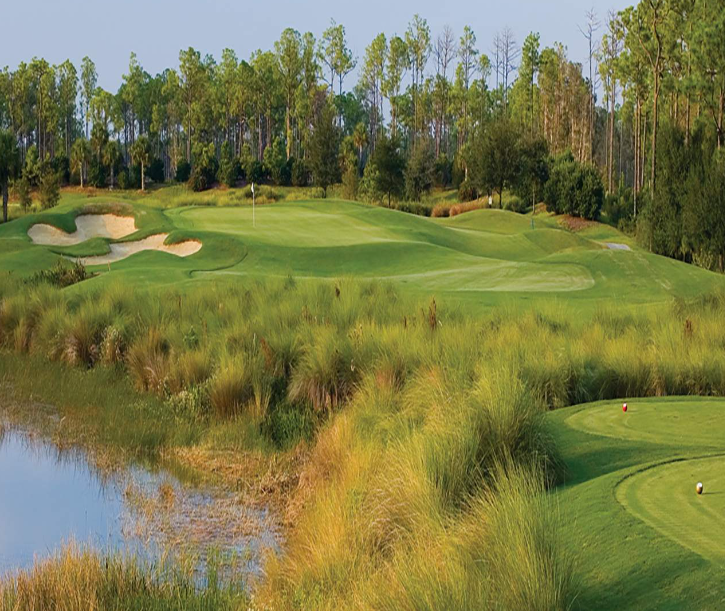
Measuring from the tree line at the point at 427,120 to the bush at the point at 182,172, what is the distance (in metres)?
0.16

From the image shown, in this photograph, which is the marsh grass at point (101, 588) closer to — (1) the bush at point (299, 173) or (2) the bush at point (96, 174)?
(1) the bush at point (299, 173)

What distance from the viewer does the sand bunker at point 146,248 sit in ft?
93.1

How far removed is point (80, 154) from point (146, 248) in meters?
40.7

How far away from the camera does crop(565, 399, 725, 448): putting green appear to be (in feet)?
22.7

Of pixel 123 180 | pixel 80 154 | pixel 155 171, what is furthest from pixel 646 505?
pixel 155 171

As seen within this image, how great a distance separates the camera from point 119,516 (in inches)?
308

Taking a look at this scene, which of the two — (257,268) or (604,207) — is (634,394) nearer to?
(257,268)

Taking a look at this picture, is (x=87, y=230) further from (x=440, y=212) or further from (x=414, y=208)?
(x=440, y=212)

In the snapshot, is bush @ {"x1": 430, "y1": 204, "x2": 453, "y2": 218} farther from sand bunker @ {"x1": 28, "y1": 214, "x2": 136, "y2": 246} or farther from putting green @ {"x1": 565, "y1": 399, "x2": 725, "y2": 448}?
putting green @ {"x1": 565, "y1": 399, "x2": 725, "y2": 448}

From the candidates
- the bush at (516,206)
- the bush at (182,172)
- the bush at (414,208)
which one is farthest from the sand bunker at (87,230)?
the bush at (182,172)

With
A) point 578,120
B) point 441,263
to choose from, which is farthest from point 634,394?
point 578,120

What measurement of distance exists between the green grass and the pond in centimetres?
252

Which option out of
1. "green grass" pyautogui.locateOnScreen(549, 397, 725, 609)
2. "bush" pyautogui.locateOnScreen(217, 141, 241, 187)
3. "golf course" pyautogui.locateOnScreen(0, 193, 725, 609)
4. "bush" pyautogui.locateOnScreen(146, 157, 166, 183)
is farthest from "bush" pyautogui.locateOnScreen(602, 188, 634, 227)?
"green grass" pyautogui.locateOnScreen(549, 397, 725, 609)

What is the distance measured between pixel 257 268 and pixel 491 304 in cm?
1067
